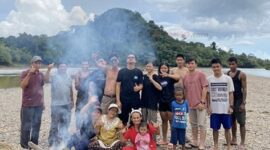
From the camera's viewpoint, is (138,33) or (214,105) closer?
(214,105)

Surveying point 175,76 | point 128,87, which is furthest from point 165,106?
point 128,87

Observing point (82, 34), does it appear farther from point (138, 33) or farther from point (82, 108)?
point (82, 108)

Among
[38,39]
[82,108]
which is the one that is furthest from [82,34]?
[82,108]

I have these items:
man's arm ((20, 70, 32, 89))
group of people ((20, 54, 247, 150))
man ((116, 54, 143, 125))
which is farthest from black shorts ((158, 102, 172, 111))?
man's arm ((20, 70, 32, 89))

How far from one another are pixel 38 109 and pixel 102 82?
1431mm

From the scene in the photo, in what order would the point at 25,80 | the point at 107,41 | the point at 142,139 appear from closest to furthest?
the point at 142,139, the point at 25,80, the point at 107,41

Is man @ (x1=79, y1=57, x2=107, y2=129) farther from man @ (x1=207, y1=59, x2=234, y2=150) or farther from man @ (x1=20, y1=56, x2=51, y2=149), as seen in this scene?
man @ (x1=207, y1=59, x2=234, y2=150)

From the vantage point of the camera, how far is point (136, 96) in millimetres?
7254

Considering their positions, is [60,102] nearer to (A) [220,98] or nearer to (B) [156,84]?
(B) [156,84]

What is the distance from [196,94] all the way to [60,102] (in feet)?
9.44

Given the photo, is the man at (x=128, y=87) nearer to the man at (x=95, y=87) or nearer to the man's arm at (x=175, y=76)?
the man at (x=95, y=87)

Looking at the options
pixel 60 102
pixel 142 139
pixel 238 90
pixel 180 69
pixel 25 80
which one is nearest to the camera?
pixel 142 139

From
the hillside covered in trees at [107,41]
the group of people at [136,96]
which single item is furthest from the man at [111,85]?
the hillside covered in trees at [107,41]

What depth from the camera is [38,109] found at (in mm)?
7359
